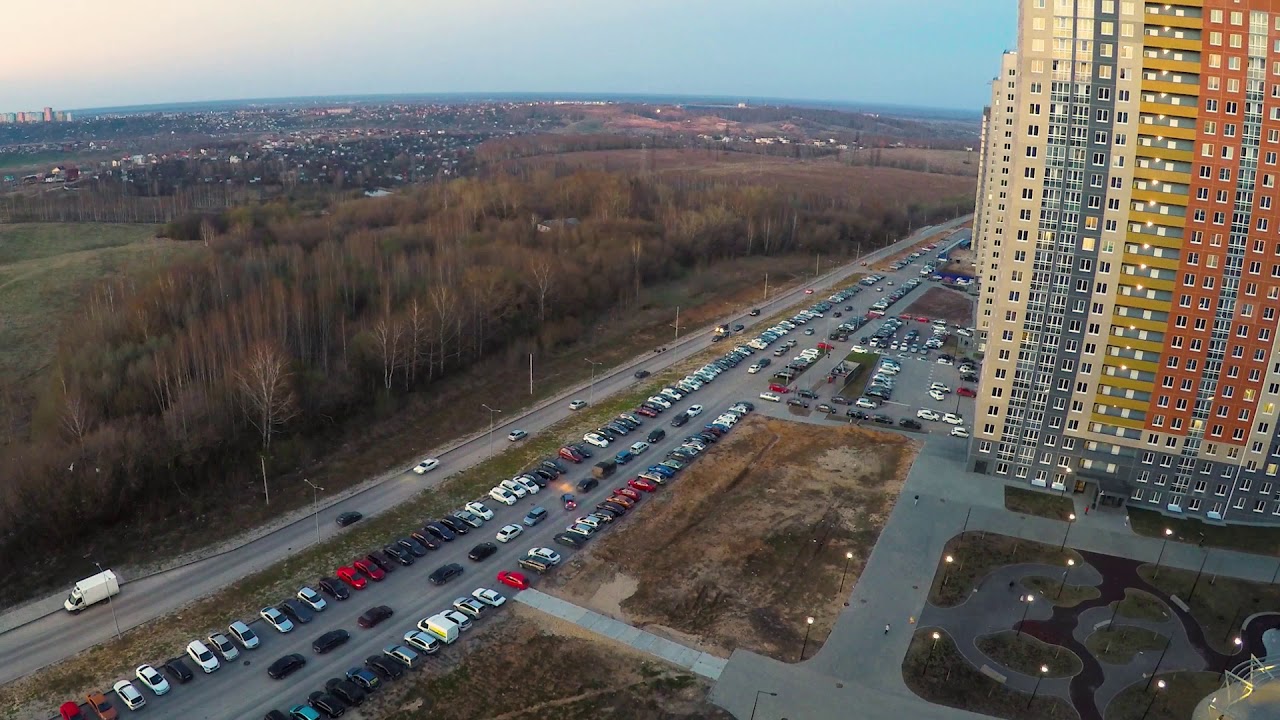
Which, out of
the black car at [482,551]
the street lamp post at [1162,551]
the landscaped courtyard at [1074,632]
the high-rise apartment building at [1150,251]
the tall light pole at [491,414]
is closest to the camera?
the landscaped courtyard at [1074,632]

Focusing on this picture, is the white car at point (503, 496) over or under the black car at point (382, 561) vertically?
over

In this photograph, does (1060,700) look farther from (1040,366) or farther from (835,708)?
(1040,366)

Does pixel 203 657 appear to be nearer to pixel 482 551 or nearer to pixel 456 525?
pixel 482 551

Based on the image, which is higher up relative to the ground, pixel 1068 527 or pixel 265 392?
pixel 265 392

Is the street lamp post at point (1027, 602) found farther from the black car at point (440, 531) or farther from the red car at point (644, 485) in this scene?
the black car at point (440, 531)

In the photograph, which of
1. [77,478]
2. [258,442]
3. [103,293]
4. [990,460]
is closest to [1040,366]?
[990,460]

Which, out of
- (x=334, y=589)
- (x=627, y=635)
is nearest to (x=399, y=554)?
(x=334, y=589)

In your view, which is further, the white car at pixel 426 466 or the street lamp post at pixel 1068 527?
the white car at pixel 426 466

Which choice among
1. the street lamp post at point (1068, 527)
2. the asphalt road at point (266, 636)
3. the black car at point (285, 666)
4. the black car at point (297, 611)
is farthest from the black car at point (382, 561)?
the street lamp post at point (1068, 527)
